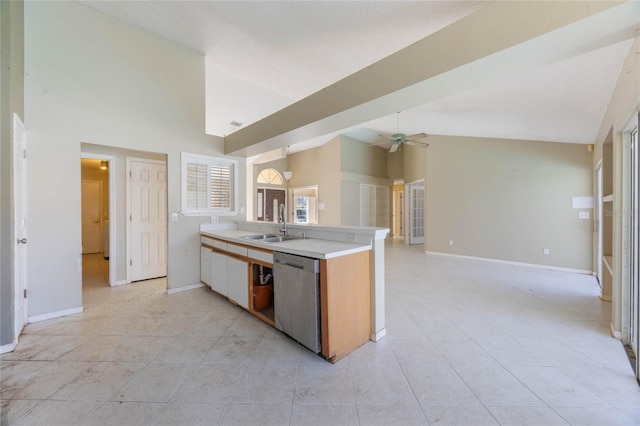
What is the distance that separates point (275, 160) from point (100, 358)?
749cm

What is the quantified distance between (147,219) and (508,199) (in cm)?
696

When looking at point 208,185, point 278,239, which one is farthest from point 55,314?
point 278,239

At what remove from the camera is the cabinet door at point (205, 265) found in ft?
11.7

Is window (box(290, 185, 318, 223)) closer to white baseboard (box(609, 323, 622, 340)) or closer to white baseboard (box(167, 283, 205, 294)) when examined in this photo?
white baseboard (box(167, 283, 205, 294))

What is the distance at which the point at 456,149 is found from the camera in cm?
607

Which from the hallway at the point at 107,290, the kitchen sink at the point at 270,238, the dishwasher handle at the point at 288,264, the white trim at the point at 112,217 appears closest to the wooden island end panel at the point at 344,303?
the dishwasher handle at the point at 288,264

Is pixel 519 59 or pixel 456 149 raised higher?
pixel 456 149

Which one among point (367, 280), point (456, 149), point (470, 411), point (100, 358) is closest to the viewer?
point (470, 411)

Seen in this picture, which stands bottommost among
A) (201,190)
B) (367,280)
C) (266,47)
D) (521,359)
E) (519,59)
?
(521,359)

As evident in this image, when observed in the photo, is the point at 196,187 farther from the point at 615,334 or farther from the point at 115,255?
the point at 615,334

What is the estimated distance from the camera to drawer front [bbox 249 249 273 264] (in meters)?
2.44

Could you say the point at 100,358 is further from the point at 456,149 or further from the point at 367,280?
the point at 456,149

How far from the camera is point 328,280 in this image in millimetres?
1883

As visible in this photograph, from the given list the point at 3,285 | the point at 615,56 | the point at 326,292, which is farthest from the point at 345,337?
the point at 615,56
